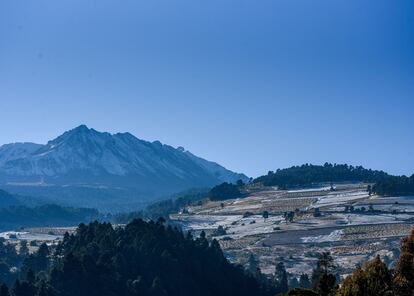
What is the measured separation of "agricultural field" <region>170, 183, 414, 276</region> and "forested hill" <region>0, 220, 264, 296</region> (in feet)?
55.0

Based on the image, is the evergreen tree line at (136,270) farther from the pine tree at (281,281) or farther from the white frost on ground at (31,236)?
the white frost on ground at (31,236)

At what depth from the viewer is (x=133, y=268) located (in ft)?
213

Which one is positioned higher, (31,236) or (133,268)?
(31,236)

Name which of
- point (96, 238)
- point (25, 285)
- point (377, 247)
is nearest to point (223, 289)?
point (96, 238)

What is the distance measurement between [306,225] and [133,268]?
66.9m

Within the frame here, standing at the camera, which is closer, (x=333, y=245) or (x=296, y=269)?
(x=296, y=269)

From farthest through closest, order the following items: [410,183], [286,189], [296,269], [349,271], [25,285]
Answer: [286,189] → [410,183] → [296,269] → [349,271] → [25,285]

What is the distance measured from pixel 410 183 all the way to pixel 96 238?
374 ft

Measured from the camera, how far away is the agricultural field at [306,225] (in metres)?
95.9

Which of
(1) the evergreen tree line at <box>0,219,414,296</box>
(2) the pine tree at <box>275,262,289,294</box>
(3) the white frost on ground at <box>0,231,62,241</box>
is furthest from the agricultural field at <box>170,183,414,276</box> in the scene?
(3) the white frost on ground at <box>0,231,62,241</box>

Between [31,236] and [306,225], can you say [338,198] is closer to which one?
[306,225]

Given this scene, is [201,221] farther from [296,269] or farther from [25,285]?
[25,285]

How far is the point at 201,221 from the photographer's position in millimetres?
153125

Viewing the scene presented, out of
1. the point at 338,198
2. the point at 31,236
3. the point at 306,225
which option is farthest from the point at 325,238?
the point at 31,236
